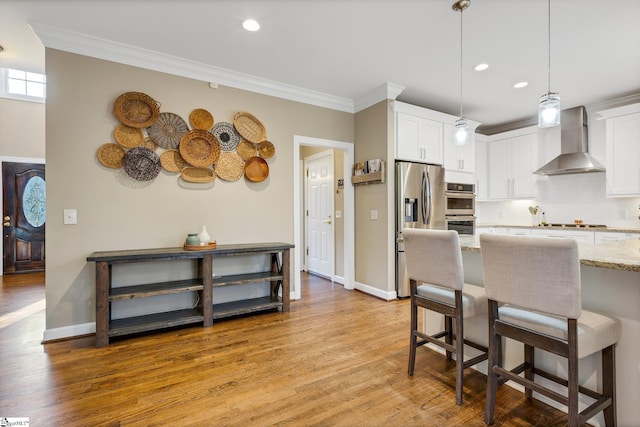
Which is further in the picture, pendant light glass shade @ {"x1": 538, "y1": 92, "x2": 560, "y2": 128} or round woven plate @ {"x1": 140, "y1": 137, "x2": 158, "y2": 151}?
round woven plate @ {"x1": 140, "y1": 137, "x2": 158, "y2": 151}

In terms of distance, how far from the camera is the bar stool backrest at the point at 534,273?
134 centimetres

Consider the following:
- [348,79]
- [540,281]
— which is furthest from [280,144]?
[540,281]

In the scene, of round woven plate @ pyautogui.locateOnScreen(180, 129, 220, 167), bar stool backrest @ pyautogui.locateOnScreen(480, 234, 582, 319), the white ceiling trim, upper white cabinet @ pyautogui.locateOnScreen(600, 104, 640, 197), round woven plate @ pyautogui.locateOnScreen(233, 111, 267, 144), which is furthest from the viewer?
upper white cabinet @ pyautogui.locateOnScreen(600, 104, 640, 197)

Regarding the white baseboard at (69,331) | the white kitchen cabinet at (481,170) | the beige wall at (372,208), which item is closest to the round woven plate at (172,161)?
the white baseboard at (69,331)

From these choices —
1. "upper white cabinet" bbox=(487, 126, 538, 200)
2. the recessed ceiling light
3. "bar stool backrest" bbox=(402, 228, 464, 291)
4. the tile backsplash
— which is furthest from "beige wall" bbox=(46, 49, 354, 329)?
the tile backsplash

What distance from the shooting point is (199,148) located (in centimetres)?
337

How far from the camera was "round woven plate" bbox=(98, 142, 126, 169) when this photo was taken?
294cm

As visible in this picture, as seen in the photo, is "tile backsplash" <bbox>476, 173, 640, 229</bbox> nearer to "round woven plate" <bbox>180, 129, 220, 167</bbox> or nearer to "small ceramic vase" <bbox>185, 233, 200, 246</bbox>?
"round woven plate" <bbox>180, 129, 220, 167</bbox>

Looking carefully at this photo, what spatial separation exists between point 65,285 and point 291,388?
92.6 inches

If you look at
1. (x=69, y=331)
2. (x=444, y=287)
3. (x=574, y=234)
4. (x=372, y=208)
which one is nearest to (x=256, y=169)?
(x=372, y=208)

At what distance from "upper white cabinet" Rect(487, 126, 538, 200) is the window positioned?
322 inches

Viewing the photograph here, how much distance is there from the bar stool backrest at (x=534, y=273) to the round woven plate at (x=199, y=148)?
286cm

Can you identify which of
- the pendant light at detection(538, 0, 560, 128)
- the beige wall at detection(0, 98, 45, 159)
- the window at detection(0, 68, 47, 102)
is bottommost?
the pendant light at detection(538, 0, 560, 128)

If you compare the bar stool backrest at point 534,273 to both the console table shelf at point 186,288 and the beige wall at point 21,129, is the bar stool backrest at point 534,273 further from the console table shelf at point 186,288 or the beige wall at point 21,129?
the beige wall at point 21,129
